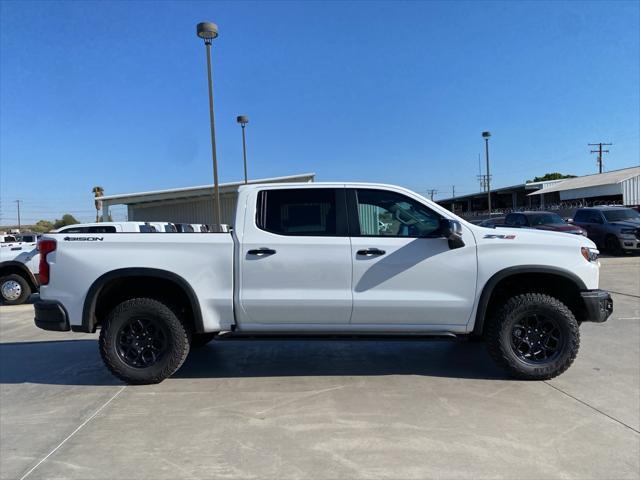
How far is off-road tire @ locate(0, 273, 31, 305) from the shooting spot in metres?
10.9

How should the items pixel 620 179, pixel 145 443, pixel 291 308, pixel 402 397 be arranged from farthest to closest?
pixel 620 179, pixel 291 308, pixel 402 397, pixel 145 443

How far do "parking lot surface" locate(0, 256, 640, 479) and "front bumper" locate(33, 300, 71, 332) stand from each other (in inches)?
25.6

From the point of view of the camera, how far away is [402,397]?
14.5 ft

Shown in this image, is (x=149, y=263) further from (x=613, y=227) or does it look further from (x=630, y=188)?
(x=630, y=188)

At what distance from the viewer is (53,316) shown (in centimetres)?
477

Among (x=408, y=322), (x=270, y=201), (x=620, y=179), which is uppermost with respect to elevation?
(x=620, y=179)

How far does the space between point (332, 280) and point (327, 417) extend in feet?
4.12

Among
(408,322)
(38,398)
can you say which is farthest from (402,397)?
(38,398)

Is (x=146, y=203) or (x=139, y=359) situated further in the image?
(x=146, y=203)

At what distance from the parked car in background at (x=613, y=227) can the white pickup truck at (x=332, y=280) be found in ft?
45.3

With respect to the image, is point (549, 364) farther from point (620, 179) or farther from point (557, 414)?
point (620, 179)

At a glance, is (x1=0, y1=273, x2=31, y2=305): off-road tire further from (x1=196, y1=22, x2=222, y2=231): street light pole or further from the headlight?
the headlight

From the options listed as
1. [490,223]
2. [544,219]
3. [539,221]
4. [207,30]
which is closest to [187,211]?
[207,30]

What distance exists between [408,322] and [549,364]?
1409 millimetres
